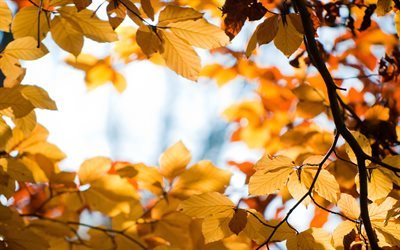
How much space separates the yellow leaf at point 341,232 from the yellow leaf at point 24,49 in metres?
0.62

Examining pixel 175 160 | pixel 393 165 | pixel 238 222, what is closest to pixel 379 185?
pixel 393 165

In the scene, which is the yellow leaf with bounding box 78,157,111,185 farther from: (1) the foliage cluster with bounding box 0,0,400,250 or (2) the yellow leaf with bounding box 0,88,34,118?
(2) the yellow leaf with bounding box 0,88,34,118

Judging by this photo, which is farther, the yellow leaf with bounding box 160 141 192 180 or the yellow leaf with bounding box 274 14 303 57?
the yellow leaf with bounding box 160 141 192 180

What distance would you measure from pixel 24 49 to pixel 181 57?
0.28m

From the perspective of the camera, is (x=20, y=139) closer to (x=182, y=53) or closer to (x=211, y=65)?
(x=182, y=53)

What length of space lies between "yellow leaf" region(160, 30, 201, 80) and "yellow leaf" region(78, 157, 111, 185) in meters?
0.43

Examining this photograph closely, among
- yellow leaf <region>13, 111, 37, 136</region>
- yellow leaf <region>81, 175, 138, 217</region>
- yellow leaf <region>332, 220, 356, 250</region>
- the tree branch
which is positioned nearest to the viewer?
the tree branch

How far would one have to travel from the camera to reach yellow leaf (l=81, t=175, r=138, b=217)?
1.21 m

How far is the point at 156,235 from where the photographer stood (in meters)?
1.28

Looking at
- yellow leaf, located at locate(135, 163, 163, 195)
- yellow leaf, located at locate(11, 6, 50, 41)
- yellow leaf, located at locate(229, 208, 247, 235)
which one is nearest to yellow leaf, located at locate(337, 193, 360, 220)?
yellow leaf, located at locate(229, 208, 247, 235)

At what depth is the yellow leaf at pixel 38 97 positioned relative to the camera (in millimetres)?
943

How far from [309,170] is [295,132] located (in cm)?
44

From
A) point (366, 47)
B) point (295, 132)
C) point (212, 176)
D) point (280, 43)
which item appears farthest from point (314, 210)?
point (280, 43)

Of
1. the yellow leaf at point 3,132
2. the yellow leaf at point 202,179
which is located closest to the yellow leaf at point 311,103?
the yellow leaf at point 202,179
